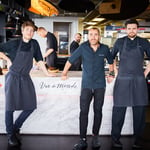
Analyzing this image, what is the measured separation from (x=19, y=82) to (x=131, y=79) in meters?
1.22

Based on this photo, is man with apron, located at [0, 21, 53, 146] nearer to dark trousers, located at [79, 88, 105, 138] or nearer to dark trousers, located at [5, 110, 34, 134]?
dark trousers, located at [5, 110, 34, 134]

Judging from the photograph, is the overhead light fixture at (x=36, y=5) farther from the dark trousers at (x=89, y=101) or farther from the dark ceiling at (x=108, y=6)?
the dark trousers at (x=89, y=101)

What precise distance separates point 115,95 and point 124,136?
73cm

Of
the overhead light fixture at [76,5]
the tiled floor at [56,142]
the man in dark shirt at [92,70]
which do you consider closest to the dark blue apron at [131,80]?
the man in dark shirt at [92,70]

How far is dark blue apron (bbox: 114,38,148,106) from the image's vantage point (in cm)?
259

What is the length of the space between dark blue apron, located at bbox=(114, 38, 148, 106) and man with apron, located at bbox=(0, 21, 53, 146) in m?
0.99

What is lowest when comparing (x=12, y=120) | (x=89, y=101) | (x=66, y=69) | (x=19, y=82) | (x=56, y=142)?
(x=56, y=142)

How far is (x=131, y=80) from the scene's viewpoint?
8.65 feet

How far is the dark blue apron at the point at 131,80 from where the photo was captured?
2.59 meters

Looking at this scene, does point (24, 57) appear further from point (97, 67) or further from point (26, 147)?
point (26, 147)

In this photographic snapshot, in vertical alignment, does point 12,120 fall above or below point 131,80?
below

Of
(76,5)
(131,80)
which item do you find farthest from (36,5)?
(131,80)

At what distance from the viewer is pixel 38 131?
3.14 meters

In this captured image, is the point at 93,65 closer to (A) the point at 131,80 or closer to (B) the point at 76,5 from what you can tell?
(A) the point at 131,80
